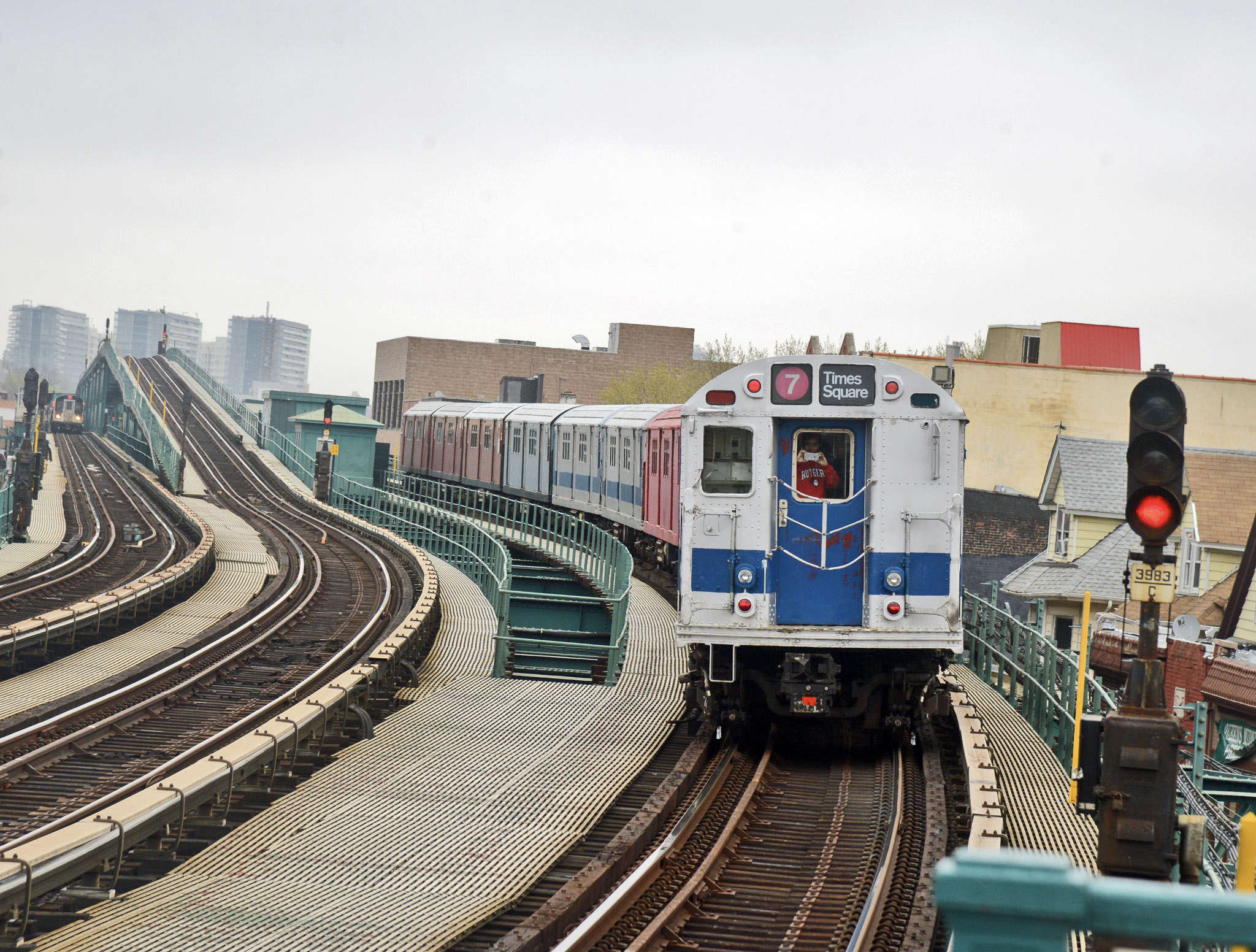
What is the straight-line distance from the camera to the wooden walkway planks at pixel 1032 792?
29.9 ft

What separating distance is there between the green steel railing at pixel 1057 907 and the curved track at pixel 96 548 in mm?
18841

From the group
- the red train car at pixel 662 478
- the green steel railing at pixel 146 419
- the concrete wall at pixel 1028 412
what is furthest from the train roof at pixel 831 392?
the green steel railing at pixel 146 419

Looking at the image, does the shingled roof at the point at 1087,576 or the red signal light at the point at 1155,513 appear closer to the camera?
the red signal light at the point at 1155,513

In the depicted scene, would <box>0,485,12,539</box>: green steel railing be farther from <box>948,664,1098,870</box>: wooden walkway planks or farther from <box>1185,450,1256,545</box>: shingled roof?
<box>1185,450,1256,545</box>: shingled roof

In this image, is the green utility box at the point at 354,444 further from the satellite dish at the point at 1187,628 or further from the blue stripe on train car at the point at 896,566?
the blue stripe on train car at the point at 896,566

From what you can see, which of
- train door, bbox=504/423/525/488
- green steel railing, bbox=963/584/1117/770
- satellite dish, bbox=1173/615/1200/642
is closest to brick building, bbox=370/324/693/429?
train door, bbox=504/423/525/488

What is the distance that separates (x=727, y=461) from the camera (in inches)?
477

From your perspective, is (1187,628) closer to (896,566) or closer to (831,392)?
(896,566)

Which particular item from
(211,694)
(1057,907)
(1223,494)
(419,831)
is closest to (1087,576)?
(1223,494)

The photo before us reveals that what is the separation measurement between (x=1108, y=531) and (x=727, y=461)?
874 inches

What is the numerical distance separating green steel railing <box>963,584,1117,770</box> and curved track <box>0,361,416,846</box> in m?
8.02

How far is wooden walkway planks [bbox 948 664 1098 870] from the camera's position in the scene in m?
9.12

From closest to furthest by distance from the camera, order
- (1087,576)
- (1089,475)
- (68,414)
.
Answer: (1087,576) < (1089,475) < (68,414)

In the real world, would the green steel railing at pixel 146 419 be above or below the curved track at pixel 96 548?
above
